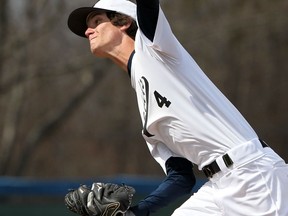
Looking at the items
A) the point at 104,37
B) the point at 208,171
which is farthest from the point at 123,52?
the point at 208,171

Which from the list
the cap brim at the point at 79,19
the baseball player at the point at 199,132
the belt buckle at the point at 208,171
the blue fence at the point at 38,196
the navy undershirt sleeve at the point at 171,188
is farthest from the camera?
the blue fence at the point at 38,196

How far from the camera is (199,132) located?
3412 millimetres

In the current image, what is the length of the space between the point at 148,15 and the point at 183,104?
0.41 metres

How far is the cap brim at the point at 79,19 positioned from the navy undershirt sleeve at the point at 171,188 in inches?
32.5

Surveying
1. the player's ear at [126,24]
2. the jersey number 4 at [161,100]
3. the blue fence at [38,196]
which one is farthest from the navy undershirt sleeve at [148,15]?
the blue fence at [38,196]

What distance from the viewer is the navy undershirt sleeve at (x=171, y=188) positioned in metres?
3.57

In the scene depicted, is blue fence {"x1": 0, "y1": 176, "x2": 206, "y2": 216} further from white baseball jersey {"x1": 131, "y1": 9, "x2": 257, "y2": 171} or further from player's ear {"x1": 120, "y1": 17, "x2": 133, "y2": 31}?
white baseball jersey {"x1": 131, "y1": 9, "x2": 257, "y2": 171}

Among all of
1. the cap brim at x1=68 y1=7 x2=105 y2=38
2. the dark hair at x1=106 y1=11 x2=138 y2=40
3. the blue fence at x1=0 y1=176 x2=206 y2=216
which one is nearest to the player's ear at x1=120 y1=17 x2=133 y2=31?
the dark hair at x1=106 y1=11 x2=138 y2=40

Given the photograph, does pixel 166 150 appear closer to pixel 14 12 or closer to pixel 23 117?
pixel 14 12

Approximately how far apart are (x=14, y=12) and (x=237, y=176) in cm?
1086

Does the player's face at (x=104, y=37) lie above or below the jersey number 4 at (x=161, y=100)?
above

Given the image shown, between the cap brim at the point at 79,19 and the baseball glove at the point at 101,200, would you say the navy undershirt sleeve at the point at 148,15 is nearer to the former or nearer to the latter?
the cap brim at the point at 79,19

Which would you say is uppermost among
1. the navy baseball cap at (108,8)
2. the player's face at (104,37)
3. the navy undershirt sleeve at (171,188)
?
the navy baseball cap at (108,8)

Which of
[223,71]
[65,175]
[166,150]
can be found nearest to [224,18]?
[223,71]
